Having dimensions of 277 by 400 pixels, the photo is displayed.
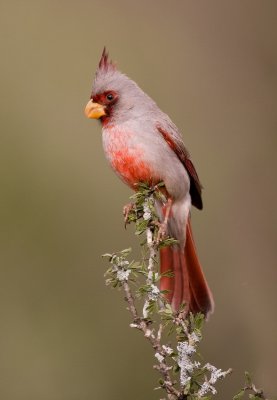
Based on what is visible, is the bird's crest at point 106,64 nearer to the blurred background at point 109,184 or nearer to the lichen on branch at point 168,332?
the blurred background at point 109,184

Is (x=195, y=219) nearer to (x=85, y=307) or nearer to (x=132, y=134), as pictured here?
(x=85, y=307)

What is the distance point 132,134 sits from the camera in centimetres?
374

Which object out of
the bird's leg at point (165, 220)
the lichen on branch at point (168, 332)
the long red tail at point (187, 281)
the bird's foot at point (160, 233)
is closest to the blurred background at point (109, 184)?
the long red tail at point (187, 281)

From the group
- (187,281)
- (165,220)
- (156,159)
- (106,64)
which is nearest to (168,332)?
(165,220)

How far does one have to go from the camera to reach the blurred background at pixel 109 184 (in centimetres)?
504

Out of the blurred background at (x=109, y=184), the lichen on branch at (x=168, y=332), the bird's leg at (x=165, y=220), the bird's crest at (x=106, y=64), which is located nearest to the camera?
the lichen on branch at (x=168, y=332)

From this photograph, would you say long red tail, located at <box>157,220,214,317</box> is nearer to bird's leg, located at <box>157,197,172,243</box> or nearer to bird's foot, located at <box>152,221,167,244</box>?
bird's leg, located at <box>157,197,172,243</box>

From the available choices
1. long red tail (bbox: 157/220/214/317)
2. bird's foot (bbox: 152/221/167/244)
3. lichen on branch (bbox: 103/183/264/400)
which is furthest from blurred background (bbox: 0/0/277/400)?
lichen on branch (bbox: 103/183/264/400)

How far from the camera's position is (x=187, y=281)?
12.2 ft

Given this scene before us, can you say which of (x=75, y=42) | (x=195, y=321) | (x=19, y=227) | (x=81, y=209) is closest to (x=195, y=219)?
(x=81, y=209)

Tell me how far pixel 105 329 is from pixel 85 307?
0.17 meters

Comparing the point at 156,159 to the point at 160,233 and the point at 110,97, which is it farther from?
the point at 160,233

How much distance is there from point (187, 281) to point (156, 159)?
0.51 meters

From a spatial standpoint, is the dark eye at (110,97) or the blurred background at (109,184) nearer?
the dark eye at (110,97)
